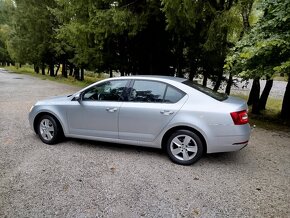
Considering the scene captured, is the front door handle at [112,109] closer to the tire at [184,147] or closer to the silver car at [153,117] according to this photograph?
the silver car at [153,117]

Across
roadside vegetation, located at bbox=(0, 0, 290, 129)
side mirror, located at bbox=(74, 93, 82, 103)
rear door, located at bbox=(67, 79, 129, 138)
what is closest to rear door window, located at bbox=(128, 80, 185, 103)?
rear door, located at bbox=(67, 79, 129, 138)

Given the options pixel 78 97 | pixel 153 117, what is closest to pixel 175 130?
pixel 153 117

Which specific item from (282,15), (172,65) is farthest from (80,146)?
(172,65)

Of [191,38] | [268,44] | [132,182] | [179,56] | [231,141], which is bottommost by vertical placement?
[132,182]

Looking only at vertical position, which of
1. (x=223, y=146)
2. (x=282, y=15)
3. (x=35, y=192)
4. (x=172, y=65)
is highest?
(x=282, y=15)

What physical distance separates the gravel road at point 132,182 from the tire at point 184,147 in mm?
149

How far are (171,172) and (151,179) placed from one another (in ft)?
1.51

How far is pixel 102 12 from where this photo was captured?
11422 millimetres

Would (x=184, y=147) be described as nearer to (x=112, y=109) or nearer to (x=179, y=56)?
(x=112, y=109)

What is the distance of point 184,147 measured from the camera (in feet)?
17.1

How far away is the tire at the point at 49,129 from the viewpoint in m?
Answer: 6.23

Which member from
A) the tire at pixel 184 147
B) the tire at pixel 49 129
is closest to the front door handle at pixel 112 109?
the tire at pixel 184 147

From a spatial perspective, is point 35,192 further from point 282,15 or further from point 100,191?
point 282,15

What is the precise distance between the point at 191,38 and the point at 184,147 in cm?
875
